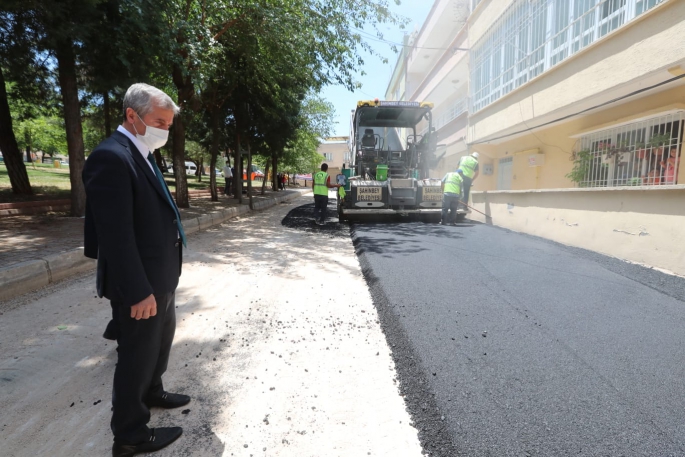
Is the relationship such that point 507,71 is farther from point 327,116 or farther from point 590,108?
point 327,116

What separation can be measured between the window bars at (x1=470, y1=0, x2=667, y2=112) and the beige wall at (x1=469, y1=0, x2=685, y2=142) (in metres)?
0.27

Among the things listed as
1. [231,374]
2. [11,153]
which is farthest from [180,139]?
[231,374]

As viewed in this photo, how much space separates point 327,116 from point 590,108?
80.7 ft

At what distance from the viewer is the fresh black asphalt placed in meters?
1.86

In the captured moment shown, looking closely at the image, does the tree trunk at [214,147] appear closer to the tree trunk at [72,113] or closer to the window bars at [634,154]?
the tree trunk at [72,113]

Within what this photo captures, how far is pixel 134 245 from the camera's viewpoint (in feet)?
5.43

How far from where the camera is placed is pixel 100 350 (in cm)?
282

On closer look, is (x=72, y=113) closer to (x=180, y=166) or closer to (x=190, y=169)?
(x=180, y=166)

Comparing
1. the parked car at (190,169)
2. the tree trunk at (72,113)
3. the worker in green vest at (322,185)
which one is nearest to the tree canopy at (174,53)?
the tree trunk at (72,113)

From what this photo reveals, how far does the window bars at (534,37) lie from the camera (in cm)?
670

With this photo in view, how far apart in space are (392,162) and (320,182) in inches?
92.6

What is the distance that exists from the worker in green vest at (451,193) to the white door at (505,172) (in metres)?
3.62

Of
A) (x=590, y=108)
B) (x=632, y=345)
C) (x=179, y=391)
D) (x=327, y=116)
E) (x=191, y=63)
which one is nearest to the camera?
(x=179, y=391)

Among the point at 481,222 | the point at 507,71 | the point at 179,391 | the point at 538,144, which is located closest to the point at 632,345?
the point at 179,391
